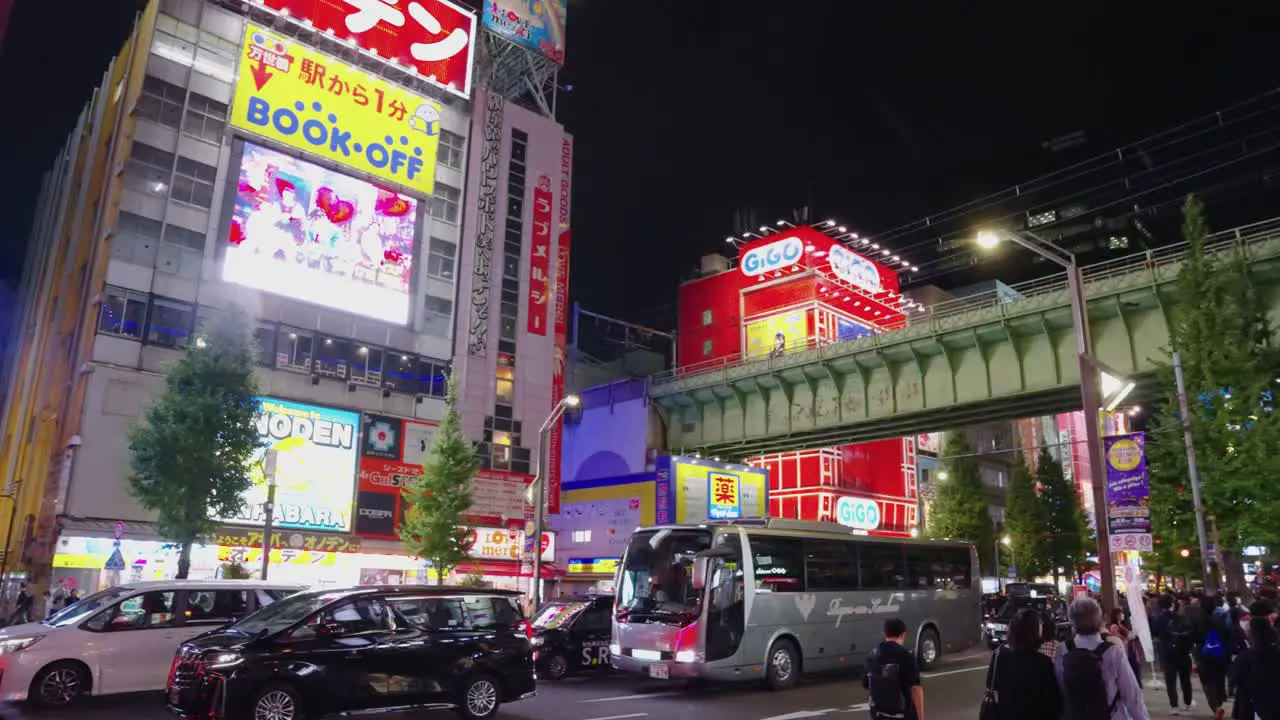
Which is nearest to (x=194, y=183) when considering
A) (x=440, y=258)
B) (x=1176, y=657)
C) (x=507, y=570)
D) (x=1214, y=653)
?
(x=440, y=258)

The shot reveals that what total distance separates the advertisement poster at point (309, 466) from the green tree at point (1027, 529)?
50.4 metres

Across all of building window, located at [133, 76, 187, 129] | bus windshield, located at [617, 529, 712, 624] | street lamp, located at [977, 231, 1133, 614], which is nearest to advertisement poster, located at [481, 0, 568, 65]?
building window, located at [133, 76, 187, 129]

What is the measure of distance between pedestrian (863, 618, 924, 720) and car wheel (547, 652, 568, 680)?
Answer: 1161 cm

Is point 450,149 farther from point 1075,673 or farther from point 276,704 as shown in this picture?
point 1075,673

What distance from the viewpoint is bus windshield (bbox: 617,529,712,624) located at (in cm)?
1546

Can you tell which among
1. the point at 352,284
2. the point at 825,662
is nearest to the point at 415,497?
the point at 352,284

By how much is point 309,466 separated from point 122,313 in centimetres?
889

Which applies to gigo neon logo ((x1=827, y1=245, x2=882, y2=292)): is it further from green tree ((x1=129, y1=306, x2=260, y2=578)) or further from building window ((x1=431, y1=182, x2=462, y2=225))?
green tree ((x1=129, y1=306, x2=260, y2=578))

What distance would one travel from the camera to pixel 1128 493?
13648mm

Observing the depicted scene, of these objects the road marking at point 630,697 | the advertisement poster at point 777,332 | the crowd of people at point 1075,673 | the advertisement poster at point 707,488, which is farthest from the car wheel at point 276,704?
the advertisement poster at point 777,332

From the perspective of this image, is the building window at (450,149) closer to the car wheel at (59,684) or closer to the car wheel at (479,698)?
the car wheel at (59,684)

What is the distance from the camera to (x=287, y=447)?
33719mm

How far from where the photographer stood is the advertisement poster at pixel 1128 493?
13.4 m

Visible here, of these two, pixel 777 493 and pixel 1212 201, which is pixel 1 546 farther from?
pixel 1212 201
